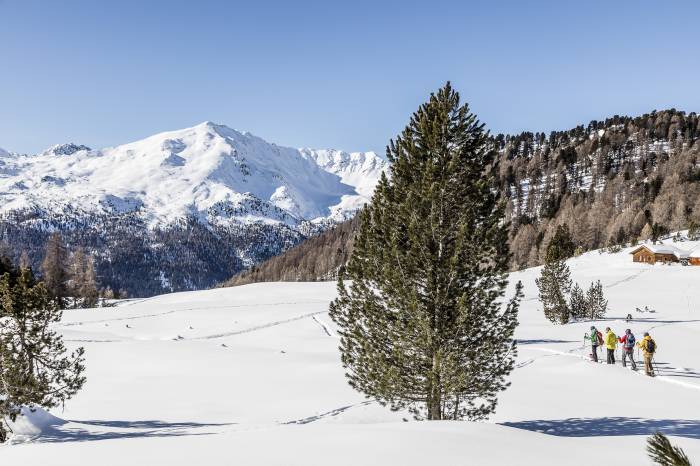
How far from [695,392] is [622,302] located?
132 ft

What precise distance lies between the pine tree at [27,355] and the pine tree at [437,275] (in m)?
9.38

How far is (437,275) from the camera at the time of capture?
42.1ft

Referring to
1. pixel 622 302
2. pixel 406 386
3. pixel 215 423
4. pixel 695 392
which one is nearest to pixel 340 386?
pixel 215 423

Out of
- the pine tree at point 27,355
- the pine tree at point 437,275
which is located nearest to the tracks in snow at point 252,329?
the pine tree at point 27,355

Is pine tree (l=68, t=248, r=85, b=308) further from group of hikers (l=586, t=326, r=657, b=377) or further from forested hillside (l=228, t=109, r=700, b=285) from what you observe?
group of hikers (l=586, t=326, r=657, b=377)

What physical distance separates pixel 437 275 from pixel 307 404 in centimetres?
998

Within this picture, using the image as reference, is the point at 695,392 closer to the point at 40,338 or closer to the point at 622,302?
the point at 40,338

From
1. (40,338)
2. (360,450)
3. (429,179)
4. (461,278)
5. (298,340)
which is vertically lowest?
(298,340)

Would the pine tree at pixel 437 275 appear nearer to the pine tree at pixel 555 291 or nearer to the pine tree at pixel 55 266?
the pine tree at pixel 555 291

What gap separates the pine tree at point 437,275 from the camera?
498 inches

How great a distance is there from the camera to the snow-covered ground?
339 inches

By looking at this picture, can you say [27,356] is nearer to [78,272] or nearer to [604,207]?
[78,272]

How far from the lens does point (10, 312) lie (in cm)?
1611

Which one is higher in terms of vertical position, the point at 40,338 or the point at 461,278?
the point at 461,278
